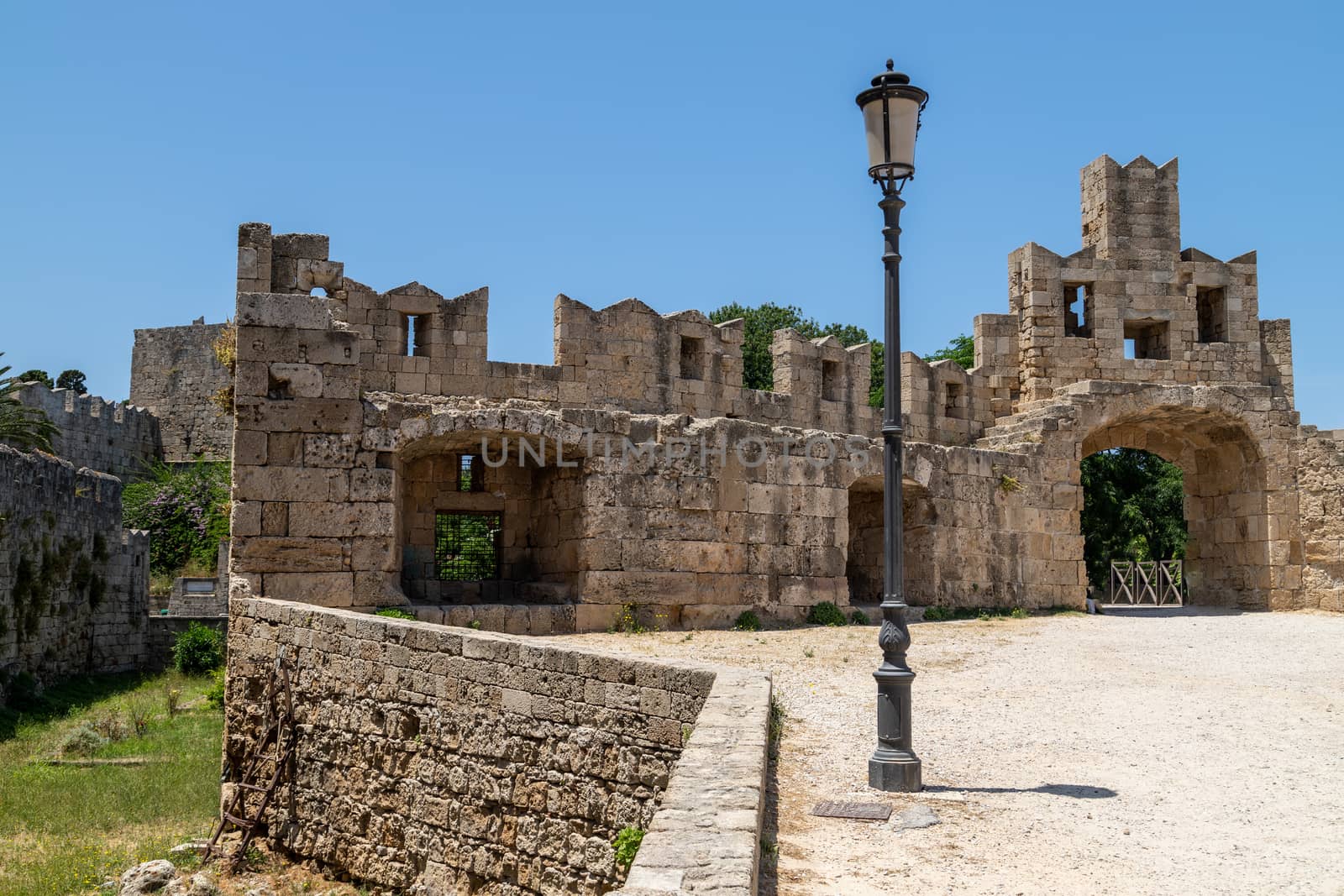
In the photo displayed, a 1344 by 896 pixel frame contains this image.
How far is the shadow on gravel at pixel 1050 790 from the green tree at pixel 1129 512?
27.6 m

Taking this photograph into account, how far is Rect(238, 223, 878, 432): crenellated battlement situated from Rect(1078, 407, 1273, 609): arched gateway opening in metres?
4.28

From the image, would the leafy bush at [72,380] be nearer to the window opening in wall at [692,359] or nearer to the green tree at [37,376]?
the green tree at [37,376]

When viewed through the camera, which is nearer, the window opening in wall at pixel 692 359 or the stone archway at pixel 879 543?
the stone archway at pixel 879 543

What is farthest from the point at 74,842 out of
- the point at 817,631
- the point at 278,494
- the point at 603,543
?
the point at 817,631

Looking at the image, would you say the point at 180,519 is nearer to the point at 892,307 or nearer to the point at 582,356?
the point at 582,356

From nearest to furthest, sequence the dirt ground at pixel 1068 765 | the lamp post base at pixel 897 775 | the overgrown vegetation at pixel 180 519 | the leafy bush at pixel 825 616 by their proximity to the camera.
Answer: the dirt ground at pixel 1068 765 < the lamp post base at pixel 897 775 < the leafy bush at pixel 825 616 < the overgrown vegetation at pixel 180 519

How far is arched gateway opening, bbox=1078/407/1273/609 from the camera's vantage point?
18422mm

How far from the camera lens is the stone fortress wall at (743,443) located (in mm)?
12078

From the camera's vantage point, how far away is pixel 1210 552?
19.8m

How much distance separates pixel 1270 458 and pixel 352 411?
14.1 m

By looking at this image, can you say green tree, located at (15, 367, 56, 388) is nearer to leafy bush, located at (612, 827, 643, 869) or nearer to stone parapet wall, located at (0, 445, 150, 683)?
stone parapet wall, located at (0, 445, 150, 683)

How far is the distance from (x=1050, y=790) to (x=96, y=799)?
31.9 ft

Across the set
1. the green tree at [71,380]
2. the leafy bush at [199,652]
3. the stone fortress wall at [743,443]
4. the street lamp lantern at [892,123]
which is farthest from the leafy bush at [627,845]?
the green tree at [71,380]

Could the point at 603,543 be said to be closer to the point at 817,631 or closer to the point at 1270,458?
the point at 817,631
